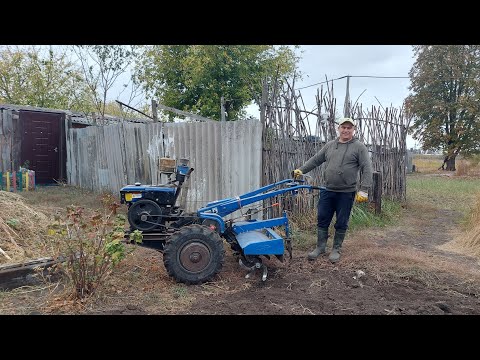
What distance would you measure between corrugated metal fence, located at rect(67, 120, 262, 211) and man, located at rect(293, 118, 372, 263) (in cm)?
139

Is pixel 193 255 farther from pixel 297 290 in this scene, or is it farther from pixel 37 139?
pixel 37 139

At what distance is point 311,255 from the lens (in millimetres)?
4887

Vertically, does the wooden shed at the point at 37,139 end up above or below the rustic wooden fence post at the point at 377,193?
above

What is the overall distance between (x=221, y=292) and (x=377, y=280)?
5.28 feet

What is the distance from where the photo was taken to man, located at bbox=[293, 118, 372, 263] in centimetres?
479

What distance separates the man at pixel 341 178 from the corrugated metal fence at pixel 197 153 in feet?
4.54

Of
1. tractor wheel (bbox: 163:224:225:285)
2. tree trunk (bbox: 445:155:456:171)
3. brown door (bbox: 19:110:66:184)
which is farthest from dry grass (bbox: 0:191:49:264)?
tree trunk (bbox: 445:155:456:171)

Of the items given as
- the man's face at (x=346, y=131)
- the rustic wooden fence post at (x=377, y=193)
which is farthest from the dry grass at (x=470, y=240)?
the man's face at (x=346, y=131)

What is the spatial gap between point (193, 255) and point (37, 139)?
33.1 feet

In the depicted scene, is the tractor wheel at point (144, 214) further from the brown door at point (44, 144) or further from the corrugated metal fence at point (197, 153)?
the brown door at point (44, 144)

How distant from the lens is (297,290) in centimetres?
388

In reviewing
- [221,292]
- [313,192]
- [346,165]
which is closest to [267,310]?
[221,292]

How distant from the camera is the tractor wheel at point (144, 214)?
14.2ft

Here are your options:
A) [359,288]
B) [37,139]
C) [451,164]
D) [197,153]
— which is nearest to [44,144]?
[37,139]
